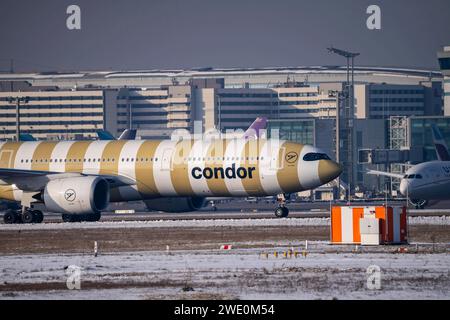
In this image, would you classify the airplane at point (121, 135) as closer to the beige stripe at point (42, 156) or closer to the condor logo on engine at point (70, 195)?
the beige stripe at point (42, 156)

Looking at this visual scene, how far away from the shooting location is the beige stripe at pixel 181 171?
71500 mm

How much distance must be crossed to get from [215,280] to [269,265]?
4812mm

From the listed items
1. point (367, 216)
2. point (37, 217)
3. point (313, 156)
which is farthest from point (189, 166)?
point (367, 216)

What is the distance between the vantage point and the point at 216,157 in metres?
70.8

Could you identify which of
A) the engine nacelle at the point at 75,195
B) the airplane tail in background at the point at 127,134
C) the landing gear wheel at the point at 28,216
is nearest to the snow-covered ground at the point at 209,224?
the engine nacelle at the point at 75,195

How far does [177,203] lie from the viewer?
7469cm

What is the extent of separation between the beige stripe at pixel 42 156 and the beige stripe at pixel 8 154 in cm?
189

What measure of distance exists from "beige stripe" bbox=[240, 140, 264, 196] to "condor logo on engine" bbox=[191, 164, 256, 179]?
0.66ft

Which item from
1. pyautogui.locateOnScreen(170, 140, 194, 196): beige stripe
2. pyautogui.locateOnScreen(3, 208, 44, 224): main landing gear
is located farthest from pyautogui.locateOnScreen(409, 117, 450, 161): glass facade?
pyautogui.locateOnScreen(3, 208, 44, 224): main landing gear

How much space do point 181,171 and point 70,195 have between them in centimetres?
737

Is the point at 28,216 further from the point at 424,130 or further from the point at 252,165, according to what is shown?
the point at 424,130
